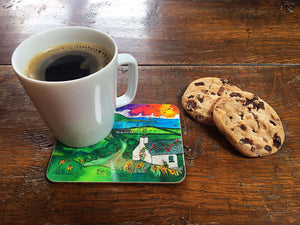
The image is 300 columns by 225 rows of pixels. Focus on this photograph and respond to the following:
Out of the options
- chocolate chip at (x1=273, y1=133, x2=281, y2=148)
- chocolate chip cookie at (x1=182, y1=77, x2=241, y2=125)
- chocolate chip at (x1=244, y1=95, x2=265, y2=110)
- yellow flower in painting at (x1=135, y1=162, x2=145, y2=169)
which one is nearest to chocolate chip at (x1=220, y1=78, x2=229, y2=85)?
chocolate chip cookie at (x1=182, y1=77, x2=241, y2=125)

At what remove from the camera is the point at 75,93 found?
48 cm

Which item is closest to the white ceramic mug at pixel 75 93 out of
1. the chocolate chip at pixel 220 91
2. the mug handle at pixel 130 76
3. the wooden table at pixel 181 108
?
the mug handle at pixel 130 76

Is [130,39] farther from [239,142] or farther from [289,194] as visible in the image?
[289,194]

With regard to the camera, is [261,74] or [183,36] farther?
[183,36]

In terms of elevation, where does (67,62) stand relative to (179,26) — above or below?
above

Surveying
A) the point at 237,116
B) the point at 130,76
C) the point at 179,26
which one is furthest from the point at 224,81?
the point at 179,26

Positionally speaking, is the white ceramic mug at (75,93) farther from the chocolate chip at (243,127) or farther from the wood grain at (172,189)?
the chocolate chip at (243,127)

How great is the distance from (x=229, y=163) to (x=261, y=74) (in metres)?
0.42

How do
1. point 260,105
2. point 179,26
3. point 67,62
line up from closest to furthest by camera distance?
1. point 67,62
2. point 260,105
3. point 179,26

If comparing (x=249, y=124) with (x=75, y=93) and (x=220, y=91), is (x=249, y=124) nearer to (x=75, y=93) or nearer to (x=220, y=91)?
(x=220, y=91)

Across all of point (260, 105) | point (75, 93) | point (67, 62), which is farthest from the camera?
point (260, 105)

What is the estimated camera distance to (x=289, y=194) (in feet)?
1.83

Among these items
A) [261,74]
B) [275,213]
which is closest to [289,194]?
[275,213]

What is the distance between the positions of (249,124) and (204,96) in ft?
0.50
